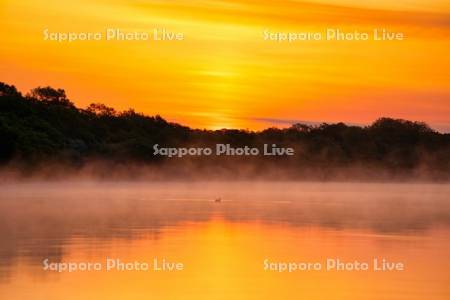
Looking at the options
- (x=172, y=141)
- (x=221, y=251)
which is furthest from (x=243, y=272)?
(x=172, y=141)

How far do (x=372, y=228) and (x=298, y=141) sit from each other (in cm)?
8815

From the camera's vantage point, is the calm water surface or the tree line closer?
the calm water surface

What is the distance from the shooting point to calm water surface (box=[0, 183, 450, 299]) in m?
15.7

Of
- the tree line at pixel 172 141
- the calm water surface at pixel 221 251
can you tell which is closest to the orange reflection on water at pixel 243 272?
the calm water surface at pixel 221 251

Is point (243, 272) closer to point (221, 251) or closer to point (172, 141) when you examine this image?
point (221, 251)

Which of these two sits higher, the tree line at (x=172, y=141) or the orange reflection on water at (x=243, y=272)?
the tree line at (x=172, y=141)

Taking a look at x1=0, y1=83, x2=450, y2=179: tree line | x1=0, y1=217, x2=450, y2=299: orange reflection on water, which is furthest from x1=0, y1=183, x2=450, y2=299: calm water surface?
x1=0, y1=83, x2=450, y2=179: tree line

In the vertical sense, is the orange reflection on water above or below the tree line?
below

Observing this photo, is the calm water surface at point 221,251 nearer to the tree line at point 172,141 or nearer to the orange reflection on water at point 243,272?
the orange reflection on water at point 243,272

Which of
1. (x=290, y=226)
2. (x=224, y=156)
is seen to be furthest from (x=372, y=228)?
(x=224, y=156)

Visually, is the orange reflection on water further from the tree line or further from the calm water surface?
the tree line

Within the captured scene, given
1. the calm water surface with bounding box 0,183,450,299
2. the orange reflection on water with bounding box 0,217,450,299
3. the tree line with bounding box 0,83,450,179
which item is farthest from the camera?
the tree line with bounding box 0,83,450,179

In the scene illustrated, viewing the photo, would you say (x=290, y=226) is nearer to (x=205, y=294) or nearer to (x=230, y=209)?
(x=230, y=209)

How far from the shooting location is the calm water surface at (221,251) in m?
15.7
